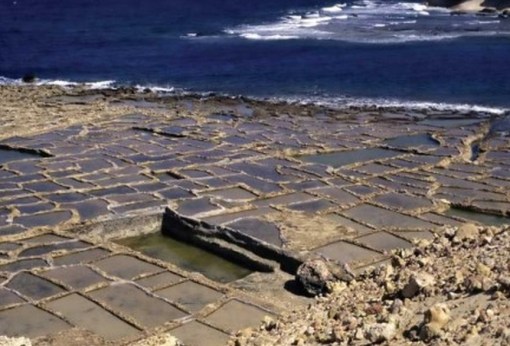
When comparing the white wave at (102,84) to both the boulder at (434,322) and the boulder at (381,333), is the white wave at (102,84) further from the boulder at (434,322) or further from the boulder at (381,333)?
the boulder at (434,322)

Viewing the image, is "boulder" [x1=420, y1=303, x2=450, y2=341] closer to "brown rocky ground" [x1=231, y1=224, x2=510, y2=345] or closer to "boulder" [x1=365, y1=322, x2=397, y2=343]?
"brown rocky ground" [x1=231, y1=224, x2=510, y2=345]

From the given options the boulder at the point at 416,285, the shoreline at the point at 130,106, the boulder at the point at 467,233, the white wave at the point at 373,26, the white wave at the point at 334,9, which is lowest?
the shoreline at the point at 130,106

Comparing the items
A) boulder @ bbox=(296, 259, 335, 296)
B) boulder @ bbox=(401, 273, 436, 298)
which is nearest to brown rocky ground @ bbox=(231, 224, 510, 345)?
boulder @ bbox=(401, 273, 436, 298)

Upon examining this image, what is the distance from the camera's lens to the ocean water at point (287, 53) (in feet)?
114

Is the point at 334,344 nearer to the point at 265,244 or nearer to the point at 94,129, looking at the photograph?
the point at 265,244

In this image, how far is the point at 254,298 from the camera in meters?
12.7

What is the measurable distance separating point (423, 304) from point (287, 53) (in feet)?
121

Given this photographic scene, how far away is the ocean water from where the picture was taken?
3475 centimetres

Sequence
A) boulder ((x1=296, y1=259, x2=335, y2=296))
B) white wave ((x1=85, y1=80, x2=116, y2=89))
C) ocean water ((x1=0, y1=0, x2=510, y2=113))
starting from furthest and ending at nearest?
white wave ((x1=85, y1=80, x2=116, y2=89)) < ocean water ((x1=0, y1=0, x2=510, y2=113)) < boulder ((x1=296, y1=259, x2=335, y2=296))

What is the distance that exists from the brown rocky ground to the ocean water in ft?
65.9

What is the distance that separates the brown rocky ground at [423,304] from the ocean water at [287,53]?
20073 mm

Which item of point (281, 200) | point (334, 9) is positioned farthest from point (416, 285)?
point (334, 9)

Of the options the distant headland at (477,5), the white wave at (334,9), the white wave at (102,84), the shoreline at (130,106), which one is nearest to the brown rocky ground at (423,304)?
the shoreline at (130,106)

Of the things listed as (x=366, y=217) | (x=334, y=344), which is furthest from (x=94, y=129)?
(x=334, y=344)
